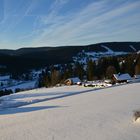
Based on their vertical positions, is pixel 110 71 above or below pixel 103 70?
below

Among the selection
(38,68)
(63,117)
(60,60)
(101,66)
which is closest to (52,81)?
(101,66)

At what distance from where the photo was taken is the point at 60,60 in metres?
198

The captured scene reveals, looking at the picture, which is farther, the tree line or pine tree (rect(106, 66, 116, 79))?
the tree line

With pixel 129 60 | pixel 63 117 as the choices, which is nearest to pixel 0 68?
pixel 129 60

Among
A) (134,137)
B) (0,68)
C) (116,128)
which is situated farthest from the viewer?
(0,68)

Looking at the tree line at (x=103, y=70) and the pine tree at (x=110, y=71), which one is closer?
the pine tree at (x=110, y=71)

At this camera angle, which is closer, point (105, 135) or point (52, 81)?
point (105, 135)

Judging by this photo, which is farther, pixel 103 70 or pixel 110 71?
pixel 103 70

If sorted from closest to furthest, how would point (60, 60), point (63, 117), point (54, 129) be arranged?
point (54, 129)
point (63, 117)
point (60, 60)

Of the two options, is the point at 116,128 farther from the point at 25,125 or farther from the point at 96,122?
the point at 25,125

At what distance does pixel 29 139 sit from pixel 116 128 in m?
4.07

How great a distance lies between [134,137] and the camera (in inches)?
492

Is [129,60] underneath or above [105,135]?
above

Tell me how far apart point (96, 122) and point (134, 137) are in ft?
13.7
